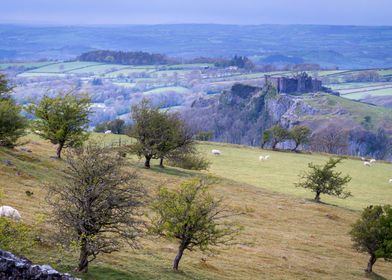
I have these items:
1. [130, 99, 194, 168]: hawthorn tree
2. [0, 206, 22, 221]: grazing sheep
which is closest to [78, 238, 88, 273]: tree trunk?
[0, 206, 22, 221]: grazing sheep

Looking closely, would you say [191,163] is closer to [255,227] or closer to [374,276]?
[255,227]

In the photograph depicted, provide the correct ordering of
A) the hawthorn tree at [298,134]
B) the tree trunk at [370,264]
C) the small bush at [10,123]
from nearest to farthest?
the tree trunk at [370,264] < the small bush at [10,123] < the hawthorn tree at [298,134]

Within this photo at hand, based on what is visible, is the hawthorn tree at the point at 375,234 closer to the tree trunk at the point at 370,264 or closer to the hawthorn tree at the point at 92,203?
the tree trunk at the point at 370,264

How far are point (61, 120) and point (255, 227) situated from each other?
24106 mm

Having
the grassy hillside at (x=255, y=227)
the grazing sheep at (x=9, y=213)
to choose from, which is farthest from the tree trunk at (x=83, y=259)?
the grazing sheep at (x=9, y=213)

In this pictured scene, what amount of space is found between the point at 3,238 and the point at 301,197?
52.7 meters

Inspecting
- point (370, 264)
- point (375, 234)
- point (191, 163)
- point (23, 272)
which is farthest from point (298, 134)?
point (23, 272)

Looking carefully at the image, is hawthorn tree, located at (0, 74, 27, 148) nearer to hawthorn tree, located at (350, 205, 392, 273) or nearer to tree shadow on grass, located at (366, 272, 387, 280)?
hawthorn tree, located at (350, 205, 392, 273)

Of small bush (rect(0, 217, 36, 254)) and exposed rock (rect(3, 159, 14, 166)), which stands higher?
small bush (rect(0, 217, 36, 254))

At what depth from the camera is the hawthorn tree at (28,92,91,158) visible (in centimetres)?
6094

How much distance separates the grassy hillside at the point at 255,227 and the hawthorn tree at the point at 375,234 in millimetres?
1903

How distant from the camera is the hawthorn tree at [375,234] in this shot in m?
43.5

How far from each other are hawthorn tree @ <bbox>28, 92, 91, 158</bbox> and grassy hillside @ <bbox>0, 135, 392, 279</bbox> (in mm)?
2924

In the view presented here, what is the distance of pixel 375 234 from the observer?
43.9 meters
